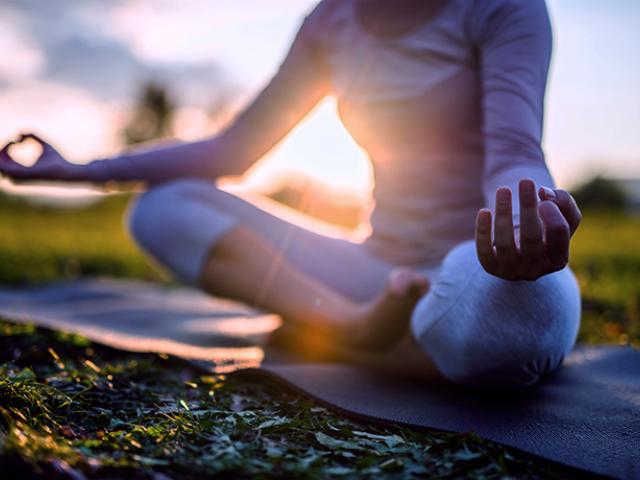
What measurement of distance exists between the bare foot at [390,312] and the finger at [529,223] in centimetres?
62

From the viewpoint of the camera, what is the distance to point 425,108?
182 centimetres

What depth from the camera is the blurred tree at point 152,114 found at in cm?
2905

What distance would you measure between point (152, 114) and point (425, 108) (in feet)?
98.1

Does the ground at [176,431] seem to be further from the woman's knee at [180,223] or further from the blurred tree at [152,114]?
the blurred tree at [152,114]

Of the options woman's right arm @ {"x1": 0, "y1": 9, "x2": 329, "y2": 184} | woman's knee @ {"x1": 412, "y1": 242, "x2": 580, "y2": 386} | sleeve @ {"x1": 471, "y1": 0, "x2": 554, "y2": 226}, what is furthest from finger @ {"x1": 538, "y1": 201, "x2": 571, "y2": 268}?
woman's right arm @ {"x1": 0, "y1": 9, "x2": 329, "y2": 184}

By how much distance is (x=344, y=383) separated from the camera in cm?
168

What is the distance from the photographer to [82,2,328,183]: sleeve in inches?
87.7

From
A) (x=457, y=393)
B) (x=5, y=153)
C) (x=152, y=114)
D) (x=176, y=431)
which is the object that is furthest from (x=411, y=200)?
(x=152, y=114)

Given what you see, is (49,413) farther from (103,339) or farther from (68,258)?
(68,258)

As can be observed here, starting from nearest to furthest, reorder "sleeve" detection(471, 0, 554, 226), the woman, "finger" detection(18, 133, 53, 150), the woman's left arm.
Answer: the woman's left arm, the woman, "sleeve" detection(471, 0, 554, 226), "finger" detection(18, 133, 53, 150)

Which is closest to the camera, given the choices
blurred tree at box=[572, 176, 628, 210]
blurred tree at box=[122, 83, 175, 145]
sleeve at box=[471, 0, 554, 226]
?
sleeve at box=[471, 0, 554, 226]

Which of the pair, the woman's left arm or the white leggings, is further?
the white leggings

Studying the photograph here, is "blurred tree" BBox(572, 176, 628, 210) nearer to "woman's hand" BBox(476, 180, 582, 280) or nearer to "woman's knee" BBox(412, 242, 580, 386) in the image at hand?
"woman's knee" BBox(412, 242, 580, 386)

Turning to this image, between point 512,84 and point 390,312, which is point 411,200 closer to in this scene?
point 390,312
